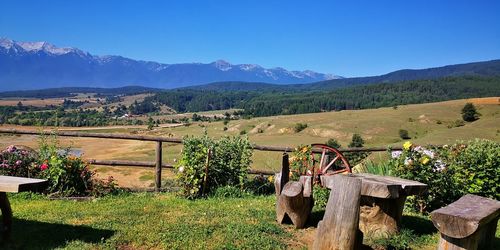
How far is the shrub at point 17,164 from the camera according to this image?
26.7 ft

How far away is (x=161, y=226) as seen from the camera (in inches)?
240

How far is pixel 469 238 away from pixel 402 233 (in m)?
1.96

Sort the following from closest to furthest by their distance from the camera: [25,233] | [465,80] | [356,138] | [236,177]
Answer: [25,233], [236,177], [356,138], [465,80]

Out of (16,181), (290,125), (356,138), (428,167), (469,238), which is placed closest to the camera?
(469,238)

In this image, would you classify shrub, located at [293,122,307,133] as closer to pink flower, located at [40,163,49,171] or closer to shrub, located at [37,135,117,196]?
shrub, located at [37,135,117,196]

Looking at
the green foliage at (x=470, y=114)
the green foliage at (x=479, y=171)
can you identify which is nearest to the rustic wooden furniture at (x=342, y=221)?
the green foliage at (x=479, y=171)

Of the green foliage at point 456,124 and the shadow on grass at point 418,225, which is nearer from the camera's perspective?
the shadow on grass at point 418,225

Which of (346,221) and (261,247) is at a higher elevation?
(346,221)

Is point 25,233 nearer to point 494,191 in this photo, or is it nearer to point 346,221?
point 346,221

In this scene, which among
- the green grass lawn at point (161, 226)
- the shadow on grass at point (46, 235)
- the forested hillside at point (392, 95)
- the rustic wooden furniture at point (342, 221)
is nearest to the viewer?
the rustic wooden furniture at point (342, 221)

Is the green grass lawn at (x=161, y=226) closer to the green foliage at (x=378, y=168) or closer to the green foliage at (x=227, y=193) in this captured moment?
the green foliage at (x=227, y=193)

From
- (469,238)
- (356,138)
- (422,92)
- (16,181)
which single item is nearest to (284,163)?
(469,238)

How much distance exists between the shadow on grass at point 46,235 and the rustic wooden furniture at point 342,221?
2772mm

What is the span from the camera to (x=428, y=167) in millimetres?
7363
